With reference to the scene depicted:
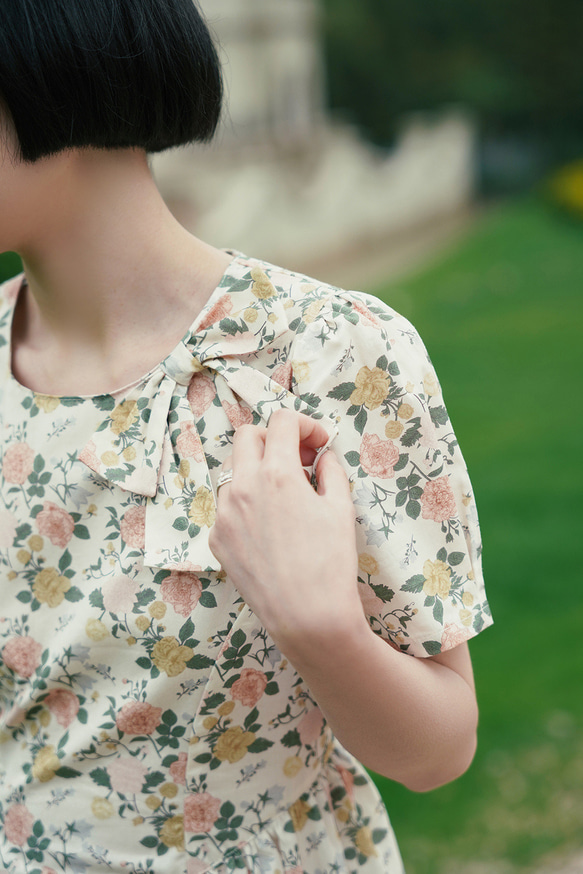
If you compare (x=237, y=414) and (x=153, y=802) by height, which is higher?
(x=237, y=414)

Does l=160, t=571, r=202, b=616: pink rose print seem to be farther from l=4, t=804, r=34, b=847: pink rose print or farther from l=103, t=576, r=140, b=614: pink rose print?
l=4, t=804, r=34, b=847: pink rose print

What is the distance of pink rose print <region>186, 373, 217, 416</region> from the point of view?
1140mm

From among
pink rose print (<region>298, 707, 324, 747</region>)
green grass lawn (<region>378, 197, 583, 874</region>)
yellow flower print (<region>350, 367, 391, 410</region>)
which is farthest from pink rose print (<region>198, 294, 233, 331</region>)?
green grass lawn (<region>378, 197, 583, 874</region>)

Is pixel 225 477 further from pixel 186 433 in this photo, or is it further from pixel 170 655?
pixel 170 655

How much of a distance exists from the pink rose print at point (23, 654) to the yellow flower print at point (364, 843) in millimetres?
557

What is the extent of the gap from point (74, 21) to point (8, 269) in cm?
143

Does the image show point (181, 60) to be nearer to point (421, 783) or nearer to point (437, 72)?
point (421, 783)

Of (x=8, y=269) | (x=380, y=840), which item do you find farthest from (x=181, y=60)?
(x=8, y=269)

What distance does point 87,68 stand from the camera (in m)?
1.02

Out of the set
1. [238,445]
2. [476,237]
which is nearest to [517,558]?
[238,445]

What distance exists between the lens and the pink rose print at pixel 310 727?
123cm

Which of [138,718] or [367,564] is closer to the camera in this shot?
[367,564]

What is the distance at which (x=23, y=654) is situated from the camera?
1235 mm

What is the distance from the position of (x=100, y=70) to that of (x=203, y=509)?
21.5 inches
